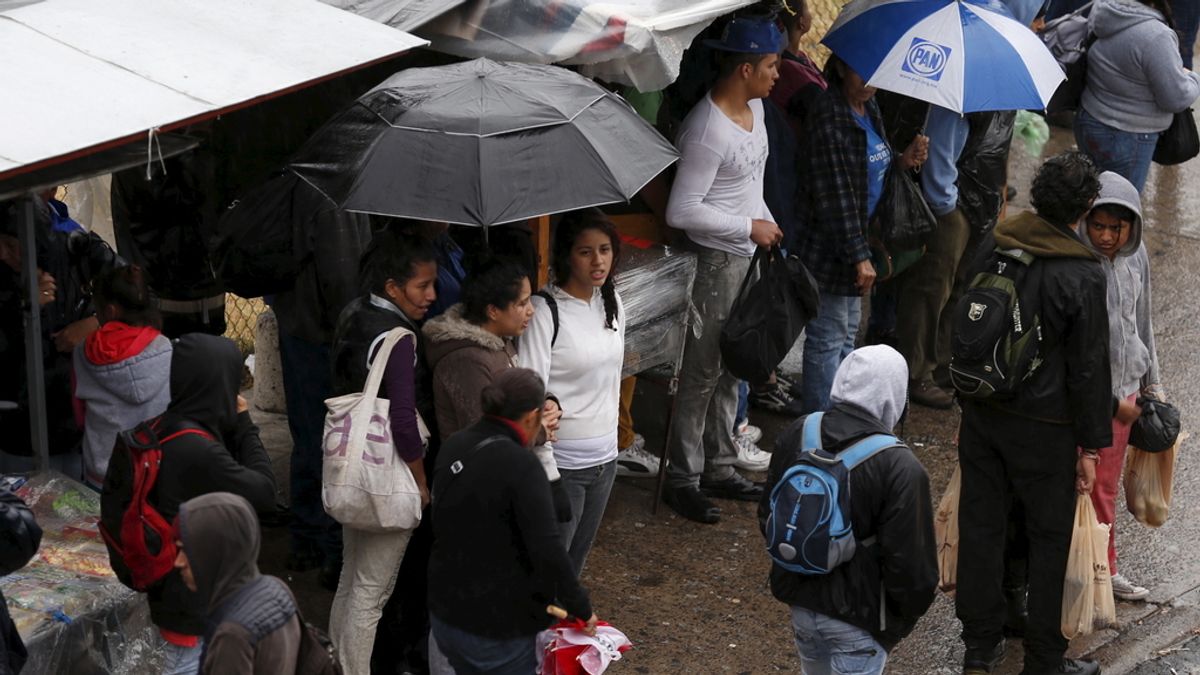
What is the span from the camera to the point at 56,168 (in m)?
5.01

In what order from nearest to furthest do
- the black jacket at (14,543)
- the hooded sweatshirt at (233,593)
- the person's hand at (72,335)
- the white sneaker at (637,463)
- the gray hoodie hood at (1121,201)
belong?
the hooded sweatshirt at (233,593)
the black jacket at (14,543)
the person's hand at (72,335)
the gray hoodie hood at (1121,201)
the white sneaker at (637,463)

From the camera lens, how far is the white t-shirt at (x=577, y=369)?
Result: 555 centimetres

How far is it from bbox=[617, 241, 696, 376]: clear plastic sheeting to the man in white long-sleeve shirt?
100 millimetres

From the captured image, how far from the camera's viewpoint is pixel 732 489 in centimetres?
739

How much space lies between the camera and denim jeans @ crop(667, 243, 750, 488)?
22.7 ft

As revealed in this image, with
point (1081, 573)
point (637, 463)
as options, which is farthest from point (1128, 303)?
point (637, 463)

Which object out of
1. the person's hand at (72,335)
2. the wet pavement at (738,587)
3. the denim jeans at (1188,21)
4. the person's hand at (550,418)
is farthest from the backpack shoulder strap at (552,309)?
the denim jeans at (1188,21)

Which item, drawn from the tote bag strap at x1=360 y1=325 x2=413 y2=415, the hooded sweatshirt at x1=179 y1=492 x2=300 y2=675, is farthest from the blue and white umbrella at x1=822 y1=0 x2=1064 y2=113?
the hooded sweatshirt at x1=179 y1=492 x2=300 y2=675

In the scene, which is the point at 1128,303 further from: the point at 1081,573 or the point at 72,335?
the point at 72,335

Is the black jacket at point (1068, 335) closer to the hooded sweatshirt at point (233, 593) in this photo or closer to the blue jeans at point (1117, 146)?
the hooded sweatshirt at point (233, 593)

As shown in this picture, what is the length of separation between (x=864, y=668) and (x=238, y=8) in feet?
10.6

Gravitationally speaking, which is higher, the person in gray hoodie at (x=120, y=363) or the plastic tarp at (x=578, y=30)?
the plastic tarp at (x=578, y=30)

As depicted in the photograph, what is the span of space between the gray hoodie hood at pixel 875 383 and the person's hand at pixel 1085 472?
1.30m

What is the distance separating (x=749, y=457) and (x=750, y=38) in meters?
2.13
